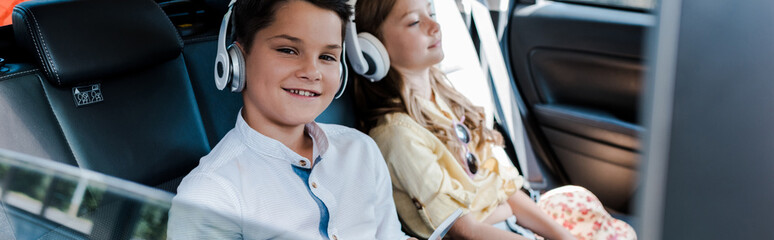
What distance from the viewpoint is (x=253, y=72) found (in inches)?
36.7

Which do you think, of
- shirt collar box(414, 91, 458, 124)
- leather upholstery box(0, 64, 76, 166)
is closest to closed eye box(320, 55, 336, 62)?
shirt collar box(414, 91, 458, 124)

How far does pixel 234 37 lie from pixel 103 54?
0.20 metres

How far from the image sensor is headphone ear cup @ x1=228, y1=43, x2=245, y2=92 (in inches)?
36.3

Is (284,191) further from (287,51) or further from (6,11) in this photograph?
(6,11)

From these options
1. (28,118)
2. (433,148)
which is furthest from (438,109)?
(28,118)

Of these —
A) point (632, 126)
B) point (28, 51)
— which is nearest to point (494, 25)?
point (632, 126)

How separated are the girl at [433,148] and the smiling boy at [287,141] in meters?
Result: 0.12

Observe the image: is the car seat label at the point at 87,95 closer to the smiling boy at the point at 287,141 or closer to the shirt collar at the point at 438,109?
the smiling boy at the point at 287,141

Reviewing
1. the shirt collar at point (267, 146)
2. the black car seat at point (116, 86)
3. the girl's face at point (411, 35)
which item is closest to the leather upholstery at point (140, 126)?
the black car seat at point (116, 86)

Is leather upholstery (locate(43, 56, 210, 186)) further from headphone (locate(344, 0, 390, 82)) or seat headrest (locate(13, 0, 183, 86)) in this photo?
headphone (locate(344, 0, 390, 82))

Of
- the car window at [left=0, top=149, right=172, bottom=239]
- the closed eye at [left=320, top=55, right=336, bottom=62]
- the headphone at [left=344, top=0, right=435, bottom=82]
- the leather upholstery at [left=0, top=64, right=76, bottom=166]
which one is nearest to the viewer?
the car window at [left=0, top=149, right=172, bottom=239]

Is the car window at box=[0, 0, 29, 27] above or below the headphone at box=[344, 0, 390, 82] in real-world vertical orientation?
above

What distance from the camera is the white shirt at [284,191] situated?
737mm

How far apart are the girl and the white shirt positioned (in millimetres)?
54
